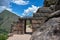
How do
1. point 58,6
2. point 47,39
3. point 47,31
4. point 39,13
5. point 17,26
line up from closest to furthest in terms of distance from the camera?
point 47,39, point 47,31, point 58,6, point 39,13, point 17,26

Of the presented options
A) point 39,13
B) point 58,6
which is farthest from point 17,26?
point 58,6

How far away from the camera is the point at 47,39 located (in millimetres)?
2770

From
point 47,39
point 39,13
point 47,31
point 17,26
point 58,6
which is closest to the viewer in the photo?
point 47,39

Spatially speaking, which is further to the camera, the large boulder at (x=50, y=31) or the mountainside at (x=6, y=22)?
the mountainside at (x=6, y=22)

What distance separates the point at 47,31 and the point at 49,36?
0.14 metres

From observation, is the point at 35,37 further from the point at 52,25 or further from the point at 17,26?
the point at 17,26

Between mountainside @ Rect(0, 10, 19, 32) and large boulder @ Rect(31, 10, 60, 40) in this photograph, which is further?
mountainside @ Rect(0, 10, 19, 32)

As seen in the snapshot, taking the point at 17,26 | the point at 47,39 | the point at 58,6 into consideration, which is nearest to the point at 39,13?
the point at 17,26

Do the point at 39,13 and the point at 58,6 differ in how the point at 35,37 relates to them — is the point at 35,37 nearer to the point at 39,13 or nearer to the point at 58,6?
the point at 58,6

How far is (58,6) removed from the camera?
4008 millimetres

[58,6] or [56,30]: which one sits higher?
[58,6]

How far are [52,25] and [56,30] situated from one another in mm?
188

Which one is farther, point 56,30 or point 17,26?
point 17,26

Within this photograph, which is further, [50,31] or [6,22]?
[6,22]
